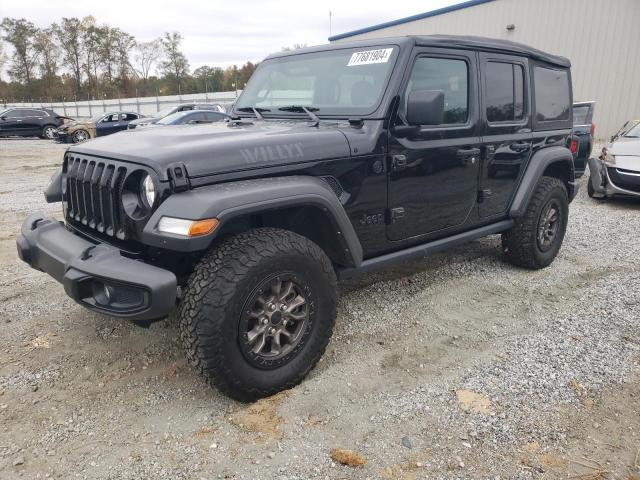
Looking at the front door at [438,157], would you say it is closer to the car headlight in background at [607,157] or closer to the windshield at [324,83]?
the windshield at [324,83]

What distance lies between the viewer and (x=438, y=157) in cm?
348

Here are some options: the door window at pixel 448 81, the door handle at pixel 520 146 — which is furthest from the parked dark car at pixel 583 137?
the door window at pixel 448 81

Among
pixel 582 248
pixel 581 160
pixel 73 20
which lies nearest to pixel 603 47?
pixel 581 160

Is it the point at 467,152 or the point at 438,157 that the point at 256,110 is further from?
the point at 467,152

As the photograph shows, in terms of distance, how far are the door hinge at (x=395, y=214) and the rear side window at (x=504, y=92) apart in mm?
1223

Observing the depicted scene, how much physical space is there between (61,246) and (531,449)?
8.79ft

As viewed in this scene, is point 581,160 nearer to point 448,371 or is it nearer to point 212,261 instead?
point 448,371

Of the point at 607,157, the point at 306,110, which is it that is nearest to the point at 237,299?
the point at 306,110

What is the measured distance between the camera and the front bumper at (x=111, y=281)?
231 cm

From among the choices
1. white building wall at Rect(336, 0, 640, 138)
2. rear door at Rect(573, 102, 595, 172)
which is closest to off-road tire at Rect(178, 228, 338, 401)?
rear door at Rect(573, 102, 595, 172)

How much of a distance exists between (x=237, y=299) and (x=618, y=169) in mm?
7455

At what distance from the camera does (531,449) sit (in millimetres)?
2350

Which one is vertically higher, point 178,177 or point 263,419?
point 178,177

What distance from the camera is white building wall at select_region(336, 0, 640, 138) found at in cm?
1608
